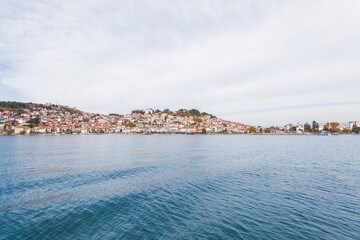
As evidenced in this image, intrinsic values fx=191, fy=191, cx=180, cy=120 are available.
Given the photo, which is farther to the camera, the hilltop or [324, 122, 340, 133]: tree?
[324, 122, 340, 133]: tree

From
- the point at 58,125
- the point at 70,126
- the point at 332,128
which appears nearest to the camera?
the point at 58,125

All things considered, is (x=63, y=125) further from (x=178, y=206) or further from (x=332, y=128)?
(x=332, y=128)

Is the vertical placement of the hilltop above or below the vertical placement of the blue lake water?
above

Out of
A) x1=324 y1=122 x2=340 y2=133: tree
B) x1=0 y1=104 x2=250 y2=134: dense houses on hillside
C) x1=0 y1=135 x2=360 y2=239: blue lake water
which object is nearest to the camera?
x1=0 y1=135 x2=360 y2=239: blue lake water

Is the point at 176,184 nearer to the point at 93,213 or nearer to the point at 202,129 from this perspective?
the point at 93,213

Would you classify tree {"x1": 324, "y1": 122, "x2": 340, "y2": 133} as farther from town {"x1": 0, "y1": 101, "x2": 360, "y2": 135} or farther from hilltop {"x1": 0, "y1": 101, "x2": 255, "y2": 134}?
hilltop {"x1": 0, "y1": 101, "x2": 255, "y2": 134}

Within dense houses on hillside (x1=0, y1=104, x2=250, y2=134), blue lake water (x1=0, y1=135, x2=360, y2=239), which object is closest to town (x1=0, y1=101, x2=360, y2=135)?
dense houses on hillside (x1=0, y1=104, x2=250, y2=134)

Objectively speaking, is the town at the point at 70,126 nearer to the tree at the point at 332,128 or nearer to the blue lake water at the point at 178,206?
the tree at the point at 332,128

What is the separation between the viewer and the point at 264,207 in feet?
35.9

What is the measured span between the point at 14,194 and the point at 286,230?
16.6 meters

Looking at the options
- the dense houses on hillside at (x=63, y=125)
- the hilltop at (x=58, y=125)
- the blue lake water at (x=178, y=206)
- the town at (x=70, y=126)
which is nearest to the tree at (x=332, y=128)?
the town at (x=70, y=126)

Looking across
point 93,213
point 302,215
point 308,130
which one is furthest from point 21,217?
point 308,130

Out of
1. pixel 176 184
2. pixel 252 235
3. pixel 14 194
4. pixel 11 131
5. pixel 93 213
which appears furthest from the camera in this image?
pixel 11 131

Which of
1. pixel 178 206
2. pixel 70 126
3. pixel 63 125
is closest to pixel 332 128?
pixel 178 206
